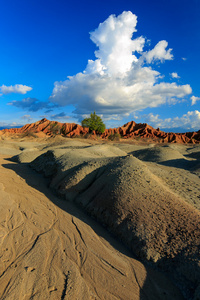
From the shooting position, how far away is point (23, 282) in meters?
2.01

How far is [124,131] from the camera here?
168 ft

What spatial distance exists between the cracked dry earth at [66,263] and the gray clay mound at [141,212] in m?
0.22

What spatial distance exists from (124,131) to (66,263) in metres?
50.0

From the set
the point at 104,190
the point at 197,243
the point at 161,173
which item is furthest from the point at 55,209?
the point at 161,173

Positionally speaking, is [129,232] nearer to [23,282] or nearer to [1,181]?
[23,282]

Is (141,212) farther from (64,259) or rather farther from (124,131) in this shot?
(124,131)

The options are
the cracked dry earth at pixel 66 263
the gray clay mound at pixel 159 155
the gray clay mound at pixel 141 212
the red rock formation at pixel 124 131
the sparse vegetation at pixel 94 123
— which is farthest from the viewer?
the red rock formation at pixel 124 131

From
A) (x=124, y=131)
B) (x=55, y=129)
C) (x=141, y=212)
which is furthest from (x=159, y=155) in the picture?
(x=124, y=131)

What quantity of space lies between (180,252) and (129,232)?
2.72 feet

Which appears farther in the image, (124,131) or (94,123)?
(124,131)

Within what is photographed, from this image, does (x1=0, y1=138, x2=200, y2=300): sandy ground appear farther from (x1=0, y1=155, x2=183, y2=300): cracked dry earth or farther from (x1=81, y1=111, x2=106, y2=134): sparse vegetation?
(x1=81, y1=111, x2=106, y2=134): sparse vegetation

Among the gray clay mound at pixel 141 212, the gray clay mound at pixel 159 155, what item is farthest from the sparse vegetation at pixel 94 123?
the gray clay mound at pixel 141 212

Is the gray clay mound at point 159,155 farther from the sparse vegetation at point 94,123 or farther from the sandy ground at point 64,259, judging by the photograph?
the sparse vegetation at point 94,123

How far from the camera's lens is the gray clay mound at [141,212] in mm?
2436
